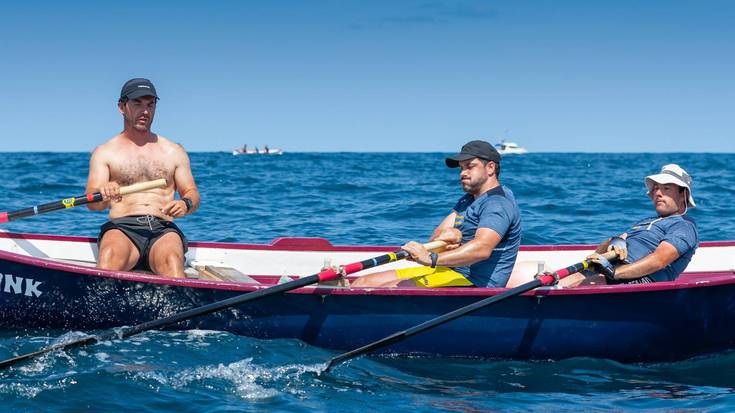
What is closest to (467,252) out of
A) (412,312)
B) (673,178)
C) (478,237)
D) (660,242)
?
(478,237)

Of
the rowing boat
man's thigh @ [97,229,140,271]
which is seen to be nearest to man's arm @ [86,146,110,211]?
man's thigh @ [97,229,140,271]

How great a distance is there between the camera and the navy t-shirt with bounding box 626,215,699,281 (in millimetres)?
7379

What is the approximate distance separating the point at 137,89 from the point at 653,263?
488 cm

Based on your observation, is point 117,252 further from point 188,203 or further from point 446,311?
point 446,311

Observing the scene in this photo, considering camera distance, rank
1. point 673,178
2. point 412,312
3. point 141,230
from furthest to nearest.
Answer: point 141,230, point 673,178, point 412,312

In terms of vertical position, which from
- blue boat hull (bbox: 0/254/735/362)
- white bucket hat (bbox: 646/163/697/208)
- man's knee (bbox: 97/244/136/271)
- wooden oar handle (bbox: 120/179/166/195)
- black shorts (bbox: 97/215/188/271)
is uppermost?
white bucket hat (bbox: 646/163/697/208)

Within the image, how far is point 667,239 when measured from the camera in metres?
7.36

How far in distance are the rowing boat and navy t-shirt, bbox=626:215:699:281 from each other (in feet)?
1.37

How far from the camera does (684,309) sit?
23.9 ft

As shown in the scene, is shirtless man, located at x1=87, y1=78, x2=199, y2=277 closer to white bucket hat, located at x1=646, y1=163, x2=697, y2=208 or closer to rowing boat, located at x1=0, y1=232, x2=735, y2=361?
rowing boat, located at x1=0, y1=232, x2=735, y2=361

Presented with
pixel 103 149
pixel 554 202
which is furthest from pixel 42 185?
pixel 103 149

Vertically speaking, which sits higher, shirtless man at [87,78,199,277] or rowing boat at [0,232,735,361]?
shirtless man at [87,78,199,277]

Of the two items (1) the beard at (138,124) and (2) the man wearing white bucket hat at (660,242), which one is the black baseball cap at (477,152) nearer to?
(2) the man wearing white bucket hat at (660,242)

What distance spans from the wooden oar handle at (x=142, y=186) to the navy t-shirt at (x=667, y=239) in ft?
14.0
